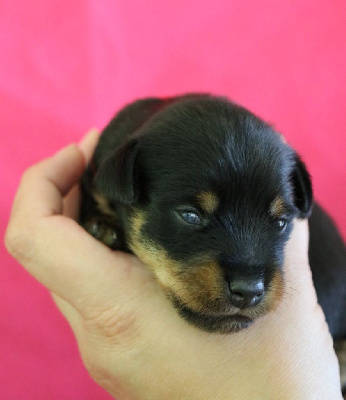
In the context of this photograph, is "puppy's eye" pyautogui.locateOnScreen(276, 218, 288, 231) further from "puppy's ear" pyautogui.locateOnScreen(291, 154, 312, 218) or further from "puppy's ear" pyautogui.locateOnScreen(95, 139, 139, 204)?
"puppy's ear" pyautogui.locateOnScreen(95, 139, 139, 204)

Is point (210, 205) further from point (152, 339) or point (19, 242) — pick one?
point (19, 242)

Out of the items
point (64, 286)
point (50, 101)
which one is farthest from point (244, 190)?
point (50, 101)

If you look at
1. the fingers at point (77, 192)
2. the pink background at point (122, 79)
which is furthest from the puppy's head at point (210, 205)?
the pink background at point (122, 79)

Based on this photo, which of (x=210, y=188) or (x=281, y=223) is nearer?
(x=210, y=188)

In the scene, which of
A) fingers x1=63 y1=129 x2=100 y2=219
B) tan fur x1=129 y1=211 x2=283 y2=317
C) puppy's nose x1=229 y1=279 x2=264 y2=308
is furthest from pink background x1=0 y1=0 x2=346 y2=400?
puppy's nose x1=229 y1=279 x2=264 y2=308

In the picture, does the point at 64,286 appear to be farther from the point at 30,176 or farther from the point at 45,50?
the point at 45,50

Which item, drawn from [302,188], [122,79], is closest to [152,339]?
[302,188]

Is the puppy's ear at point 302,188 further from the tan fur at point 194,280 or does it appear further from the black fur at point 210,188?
the tan fur at point 194,280
